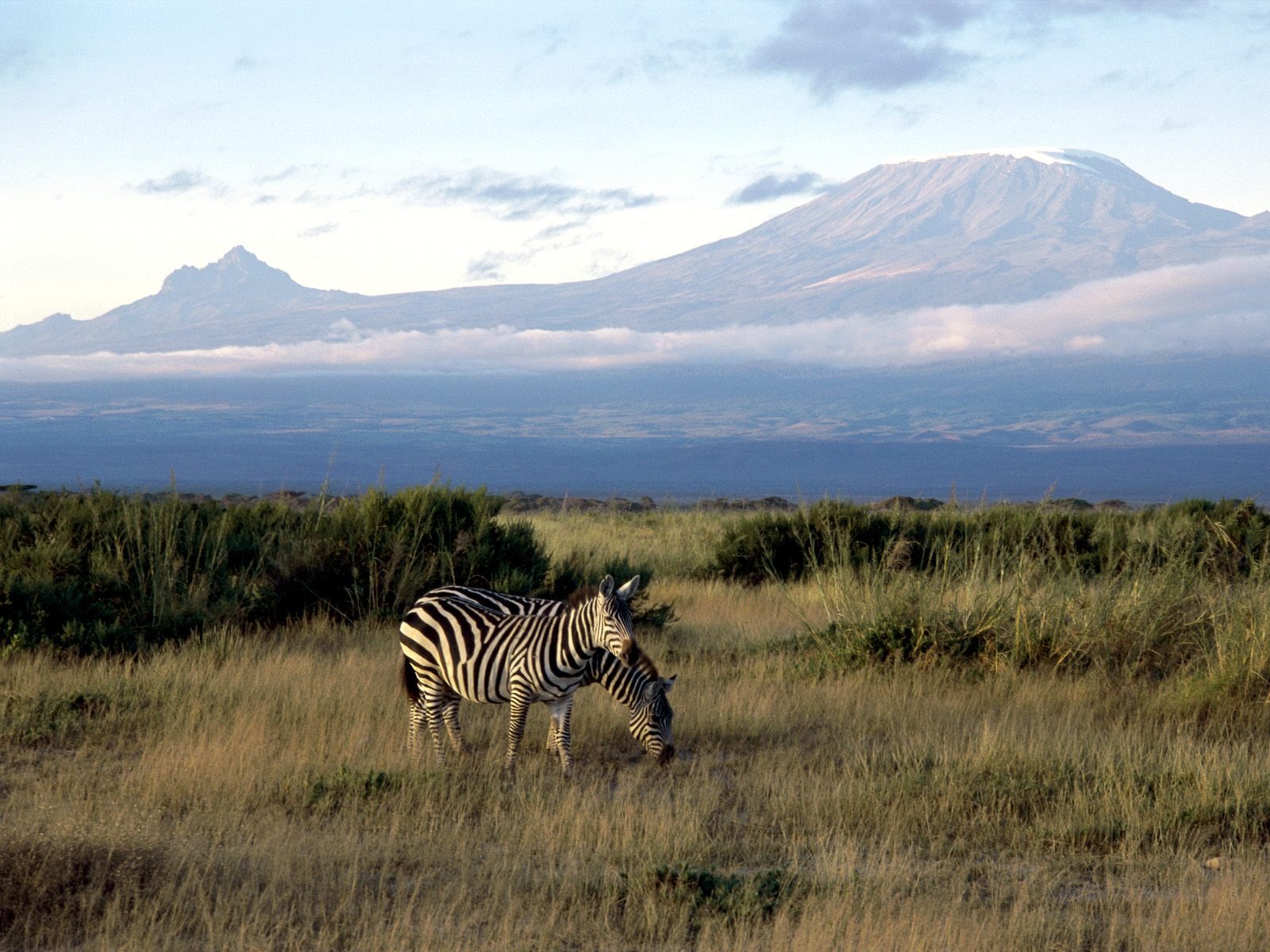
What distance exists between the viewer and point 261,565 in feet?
44.0

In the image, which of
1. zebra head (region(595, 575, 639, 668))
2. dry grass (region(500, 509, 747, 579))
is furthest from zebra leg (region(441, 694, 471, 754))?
dry grass (region(500, 509, 747, 579))

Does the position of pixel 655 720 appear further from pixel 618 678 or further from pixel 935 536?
pixel 935 536

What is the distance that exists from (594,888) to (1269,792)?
12.9ft

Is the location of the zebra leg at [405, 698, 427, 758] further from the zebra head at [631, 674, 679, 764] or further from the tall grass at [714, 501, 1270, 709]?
the tall grass at [714, 501, 1270, 709]

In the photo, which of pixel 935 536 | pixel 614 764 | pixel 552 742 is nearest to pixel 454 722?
pixel 552 742

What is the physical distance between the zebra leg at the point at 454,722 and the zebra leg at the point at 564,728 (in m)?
0.70

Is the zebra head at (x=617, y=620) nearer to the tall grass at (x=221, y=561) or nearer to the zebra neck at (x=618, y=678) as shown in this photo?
the zebra neck at (x=618, y=678)

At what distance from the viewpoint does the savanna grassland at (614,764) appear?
541cm

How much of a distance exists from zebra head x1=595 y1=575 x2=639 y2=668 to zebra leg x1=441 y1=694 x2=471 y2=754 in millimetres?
1405

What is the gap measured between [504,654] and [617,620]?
933mm

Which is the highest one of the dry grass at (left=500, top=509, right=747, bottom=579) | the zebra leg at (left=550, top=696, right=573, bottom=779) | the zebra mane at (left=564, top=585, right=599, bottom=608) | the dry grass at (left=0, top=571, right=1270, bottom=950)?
the zebra mane at (left=564, top=585, right=599, bottom=608)

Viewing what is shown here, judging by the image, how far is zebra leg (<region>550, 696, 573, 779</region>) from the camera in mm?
7671

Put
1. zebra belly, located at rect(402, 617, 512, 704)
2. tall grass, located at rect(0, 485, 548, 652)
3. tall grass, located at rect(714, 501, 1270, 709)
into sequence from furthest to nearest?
1. tall grass, located at rect(0, 485, 548, 652)
2. tall grass, located at rect(714, 501, 1270, 709)
3. zebra belly, located at rect(402, 617, 512, 704)

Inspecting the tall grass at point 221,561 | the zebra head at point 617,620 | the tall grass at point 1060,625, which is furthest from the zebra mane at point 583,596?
the tall grass at point 221,561
